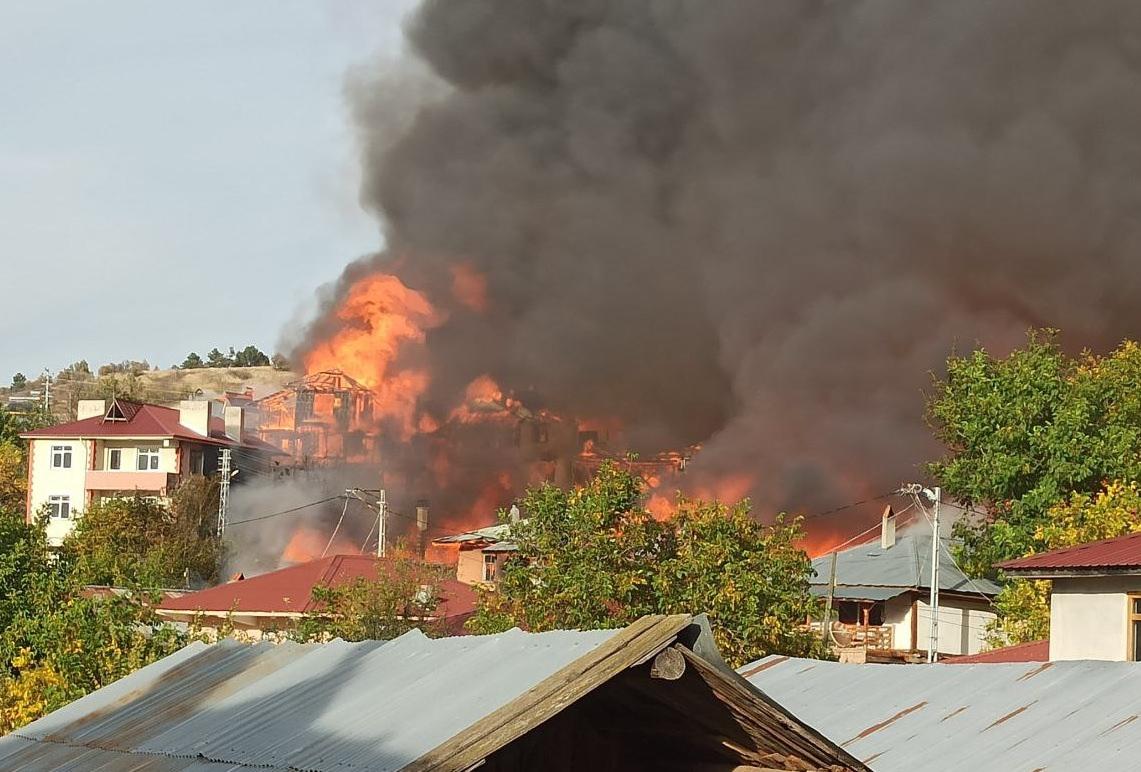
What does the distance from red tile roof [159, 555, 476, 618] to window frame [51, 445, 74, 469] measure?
30.3 meters

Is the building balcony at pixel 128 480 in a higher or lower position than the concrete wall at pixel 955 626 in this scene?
higher

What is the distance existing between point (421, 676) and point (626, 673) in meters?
3.79

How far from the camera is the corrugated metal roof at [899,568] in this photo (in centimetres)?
4784

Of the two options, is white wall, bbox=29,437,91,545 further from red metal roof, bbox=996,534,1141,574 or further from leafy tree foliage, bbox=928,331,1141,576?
red metal roof, bbox=996,534,1141,574

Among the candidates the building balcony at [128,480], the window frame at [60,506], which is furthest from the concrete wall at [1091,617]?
the window frame at [60,506]

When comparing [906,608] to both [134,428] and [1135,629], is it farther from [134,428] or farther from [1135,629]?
[134,428]

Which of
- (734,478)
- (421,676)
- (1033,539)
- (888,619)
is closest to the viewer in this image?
(421,676)

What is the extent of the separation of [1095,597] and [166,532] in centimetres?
5278

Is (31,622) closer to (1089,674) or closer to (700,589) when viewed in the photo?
(700,589)

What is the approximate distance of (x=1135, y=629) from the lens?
2134cm

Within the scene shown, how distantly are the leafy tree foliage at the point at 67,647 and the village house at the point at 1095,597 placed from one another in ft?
47.2

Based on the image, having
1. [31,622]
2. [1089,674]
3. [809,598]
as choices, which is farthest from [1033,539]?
[1089,674]

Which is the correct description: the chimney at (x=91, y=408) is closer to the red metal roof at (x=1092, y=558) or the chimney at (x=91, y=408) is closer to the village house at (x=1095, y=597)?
the red metal roof at (x=1092, y=558)

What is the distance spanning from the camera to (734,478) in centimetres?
5612
